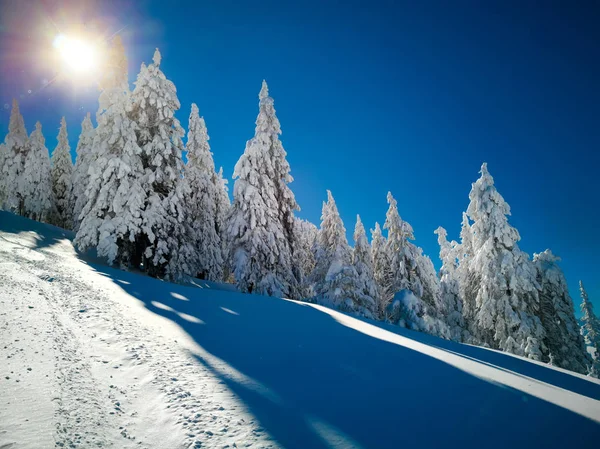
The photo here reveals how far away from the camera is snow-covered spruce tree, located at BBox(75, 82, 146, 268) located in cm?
1459

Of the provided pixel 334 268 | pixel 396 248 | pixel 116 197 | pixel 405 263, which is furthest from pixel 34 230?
pixel 405 263

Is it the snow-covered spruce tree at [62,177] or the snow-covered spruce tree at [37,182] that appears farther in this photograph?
the snow-covered spruce tree at [62,177]

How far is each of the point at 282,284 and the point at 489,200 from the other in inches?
558

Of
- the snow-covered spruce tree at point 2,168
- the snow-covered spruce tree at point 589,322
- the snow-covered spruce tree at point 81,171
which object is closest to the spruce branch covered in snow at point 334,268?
the snow-covered spruce tree at point 81,171

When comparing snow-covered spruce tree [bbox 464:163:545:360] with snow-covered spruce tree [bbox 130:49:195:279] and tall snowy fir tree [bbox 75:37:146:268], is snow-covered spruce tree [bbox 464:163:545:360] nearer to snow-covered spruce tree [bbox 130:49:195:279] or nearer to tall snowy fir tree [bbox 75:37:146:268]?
snow-covered spruce tree [bbox 130:49:195:279]

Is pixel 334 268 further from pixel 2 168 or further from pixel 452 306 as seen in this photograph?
pixel 2 168

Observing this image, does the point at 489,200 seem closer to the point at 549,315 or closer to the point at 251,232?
the point at 549,315

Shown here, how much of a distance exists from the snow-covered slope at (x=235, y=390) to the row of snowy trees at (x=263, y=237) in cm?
972

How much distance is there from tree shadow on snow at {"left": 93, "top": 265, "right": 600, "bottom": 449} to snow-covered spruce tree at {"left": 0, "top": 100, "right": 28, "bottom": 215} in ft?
125

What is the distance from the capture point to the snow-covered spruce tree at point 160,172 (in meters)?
15.4

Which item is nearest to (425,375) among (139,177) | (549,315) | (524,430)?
(524,430)

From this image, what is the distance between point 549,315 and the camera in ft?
59.3

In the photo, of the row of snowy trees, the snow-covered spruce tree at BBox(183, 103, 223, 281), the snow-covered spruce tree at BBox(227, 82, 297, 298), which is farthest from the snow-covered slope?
the snow-covered spruce tree at BBox(183, 103, 223, 281)

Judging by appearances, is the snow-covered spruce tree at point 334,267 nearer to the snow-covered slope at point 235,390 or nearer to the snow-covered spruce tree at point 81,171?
the snow-covered slope at point 235,390
